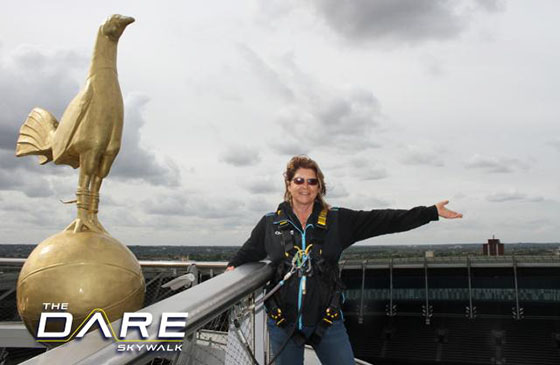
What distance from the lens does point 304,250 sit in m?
2.70

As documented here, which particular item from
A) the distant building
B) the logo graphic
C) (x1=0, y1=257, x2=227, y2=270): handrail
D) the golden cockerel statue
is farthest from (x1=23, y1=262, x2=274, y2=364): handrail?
the distant building

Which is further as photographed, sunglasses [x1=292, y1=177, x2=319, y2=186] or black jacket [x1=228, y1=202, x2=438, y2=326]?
sunglasses [x1=292, y1=177, x2=319, y2=186]

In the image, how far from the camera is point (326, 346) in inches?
104

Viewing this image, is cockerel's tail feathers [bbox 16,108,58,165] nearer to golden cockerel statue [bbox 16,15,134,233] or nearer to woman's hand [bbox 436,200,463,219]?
golden cockerel statue [bbox 16,15,134,233]

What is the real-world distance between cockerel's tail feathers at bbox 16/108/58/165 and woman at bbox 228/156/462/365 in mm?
1695

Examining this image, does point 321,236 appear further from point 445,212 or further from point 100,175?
point 100,175

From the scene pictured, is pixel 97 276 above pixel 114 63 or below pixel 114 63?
below

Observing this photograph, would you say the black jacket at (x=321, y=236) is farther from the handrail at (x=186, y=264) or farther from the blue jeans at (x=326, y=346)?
the handrail at (x=186, y=264)

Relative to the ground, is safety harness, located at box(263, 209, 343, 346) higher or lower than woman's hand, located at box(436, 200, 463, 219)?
lower

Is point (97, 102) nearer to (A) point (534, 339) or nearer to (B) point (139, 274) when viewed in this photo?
(B) point (139, 274)

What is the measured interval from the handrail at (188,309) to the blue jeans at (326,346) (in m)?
0.39

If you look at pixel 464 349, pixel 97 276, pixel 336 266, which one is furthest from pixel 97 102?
pixel 464 349

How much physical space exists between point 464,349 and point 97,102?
1604 inches

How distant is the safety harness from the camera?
2572 millimetres
